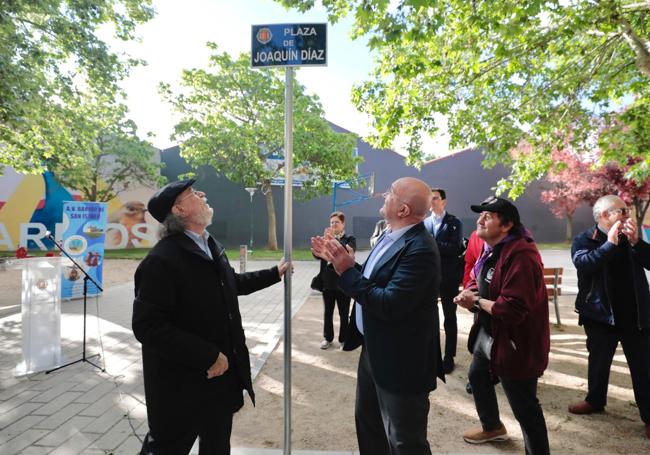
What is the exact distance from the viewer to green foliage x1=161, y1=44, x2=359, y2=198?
71.2 ft

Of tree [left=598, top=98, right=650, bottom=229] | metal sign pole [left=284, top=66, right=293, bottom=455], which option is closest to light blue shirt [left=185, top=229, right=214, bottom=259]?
metal sign pole [left=284, top=66, right=293, bottom=455]

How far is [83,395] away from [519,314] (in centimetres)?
414

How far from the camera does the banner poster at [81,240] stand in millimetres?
8242

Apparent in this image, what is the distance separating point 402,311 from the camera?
2014 millimetres

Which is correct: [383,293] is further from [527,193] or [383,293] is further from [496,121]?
[527,193]

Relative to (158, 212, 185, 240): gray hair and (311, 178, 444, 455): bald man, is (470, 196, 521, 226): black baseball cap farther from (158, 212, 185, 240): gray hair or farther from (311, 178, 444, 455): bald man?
(158, 212, 185, 240): gray hair

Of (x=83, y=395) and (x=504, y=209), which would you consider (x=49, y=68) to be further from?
(x=504, y=209)

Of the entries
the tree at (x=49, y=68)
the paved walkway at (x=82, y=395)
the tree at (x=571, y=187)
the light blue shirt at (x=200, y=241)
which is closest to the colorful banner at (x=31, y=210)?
the tree at (x=49, y=68)

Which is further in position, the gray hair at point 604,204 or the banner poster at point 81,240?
the banner poster at point 81,240

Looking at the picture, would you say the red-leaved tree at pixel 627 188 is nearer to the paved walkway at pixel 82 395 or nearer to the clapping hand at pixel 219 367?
A: the paved walkway at pixel 82 395

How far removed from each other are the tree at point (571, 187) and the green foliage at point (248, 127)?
38.5ft

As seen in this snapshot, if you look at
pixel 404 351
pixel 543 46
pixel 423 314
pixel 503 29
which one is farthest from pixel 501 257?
pixel 543 46

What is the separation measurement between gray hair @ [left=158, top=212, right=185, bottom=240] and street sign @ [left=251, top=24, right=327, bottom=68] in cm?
106

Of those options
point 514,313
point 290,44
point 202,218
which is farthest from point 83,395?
point 514,313
